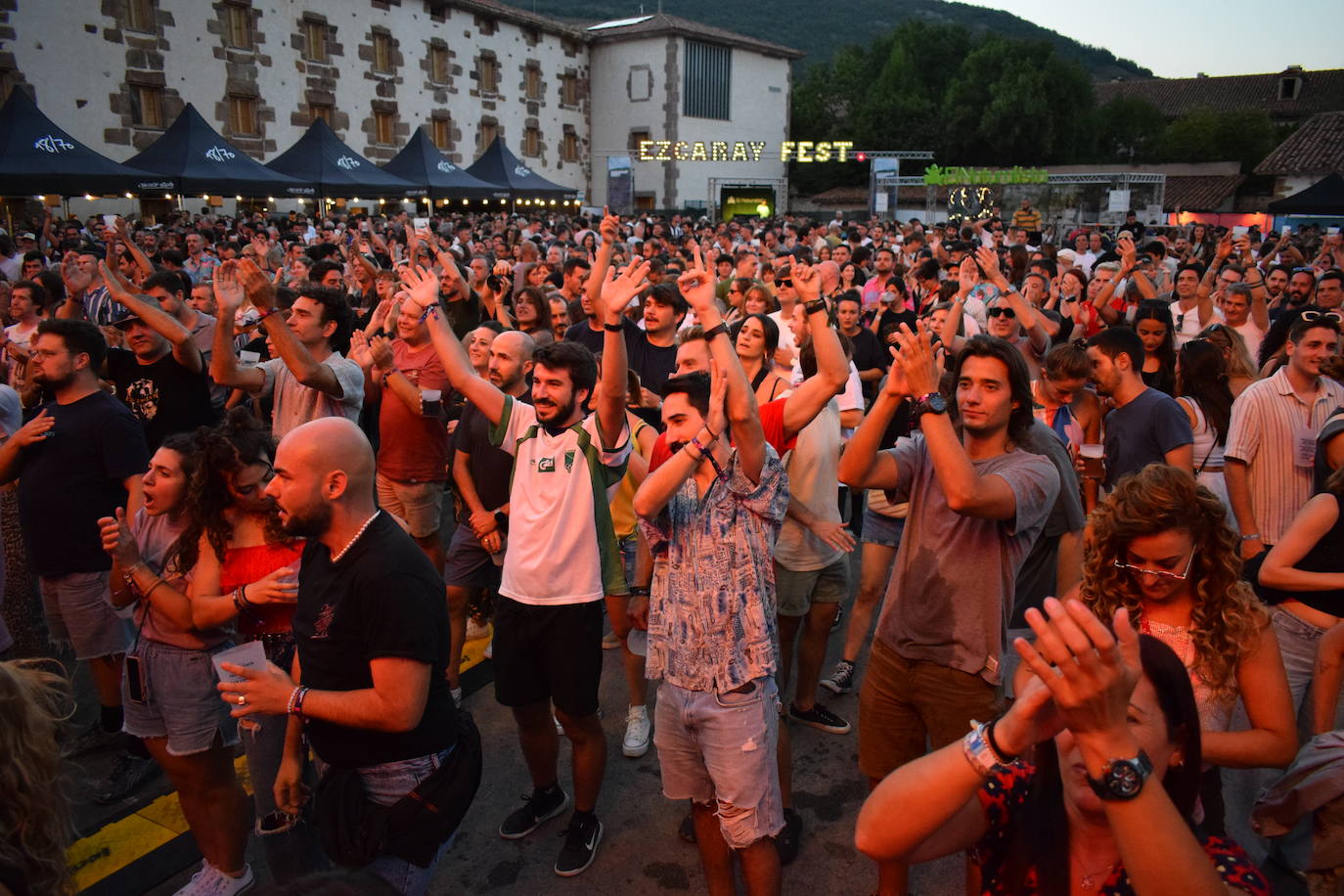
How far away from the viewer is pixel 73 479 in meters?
4.00

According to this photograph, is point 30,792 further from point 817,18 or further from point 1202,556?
point 817,18

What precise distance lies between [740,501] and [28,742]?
198cm

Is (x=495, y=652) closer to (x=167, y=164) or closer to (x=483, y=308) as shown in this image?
(x=483, y=308)

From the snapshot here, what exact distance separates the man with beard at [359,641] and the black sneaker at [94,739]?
251 centimetres

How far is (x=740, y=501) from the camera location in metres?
2.96

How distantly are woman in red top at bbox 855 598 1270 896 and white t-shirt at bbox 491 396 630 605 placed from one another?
6.47ft

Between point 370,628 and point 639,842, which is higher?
point 370,628

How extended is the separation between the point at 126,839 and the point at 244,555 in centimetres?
158

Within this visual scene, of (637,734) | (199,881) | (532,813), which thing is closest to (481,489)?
(637,734)

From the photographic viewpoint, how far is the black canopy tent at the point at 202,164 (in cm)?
1603

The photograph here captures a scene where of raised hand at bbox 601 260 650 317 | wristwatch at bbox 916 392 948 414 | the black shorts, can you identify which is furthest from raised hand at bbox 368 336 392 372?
wristwatch at bbox 916 392 948 414

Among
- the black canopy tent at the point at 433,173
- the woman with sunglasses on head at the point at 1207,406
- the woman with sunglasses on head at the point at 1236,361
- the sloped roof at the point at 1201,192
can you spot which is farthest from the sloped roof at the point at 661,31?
the woman with sunglasses on head at the point at 1207,406

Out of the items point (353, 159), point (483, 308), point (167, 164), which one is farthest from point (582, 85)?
point (483, 308)

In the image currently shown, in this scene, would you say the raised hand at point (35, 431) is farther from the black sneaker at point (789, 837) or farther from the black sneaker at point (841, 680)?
the black sneaker at point (841, 680)
